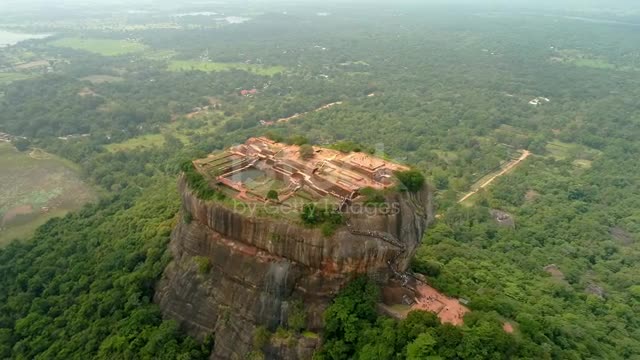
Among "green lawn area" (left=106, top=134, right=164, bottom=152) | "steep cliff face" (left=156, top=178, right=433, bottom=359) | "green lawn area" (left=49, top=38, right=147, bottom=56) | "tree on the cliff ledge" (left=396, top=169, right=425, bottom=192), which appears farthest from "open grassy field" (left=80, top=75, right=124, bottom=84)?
"tree on the cliff ledge" (left=396, top=169, right=425, bottom=192)

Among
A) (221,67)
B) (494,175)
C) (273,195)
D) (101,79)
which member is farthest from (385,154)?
(221,67)

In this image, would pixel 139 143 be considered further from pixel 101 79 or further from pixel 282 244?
pixel 282 244

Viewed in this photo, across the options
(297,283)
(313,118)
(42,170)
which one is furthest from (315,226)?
(313,118)

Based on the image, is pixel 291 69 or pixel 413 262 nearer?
pixel 413 262

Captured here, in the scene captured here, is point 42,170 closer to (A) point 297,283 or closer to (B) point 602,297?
(A) point 297,283

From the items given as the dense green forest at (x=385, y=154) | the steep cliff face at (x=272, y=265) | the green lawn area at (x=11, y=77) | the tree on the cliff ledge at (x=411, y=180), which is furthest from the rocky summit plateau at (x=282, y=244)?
the green lawn area at (x=11, y=77)

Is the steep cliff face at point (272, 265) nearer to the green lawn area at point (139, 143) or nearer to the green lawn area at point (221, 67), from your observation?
the green lawn area at point (139, 143)

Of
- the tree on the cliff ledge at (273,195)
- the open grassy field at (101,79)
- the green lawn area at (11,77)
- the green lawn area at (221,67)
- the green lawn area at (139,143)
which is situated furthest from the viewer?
the green lawn area at (221,67)

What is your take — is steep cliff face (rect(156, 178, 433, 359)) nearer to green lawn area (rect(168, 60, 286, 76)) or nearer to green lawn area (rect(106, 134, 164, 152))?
green lawn area (rect(106, 134, 164, 152))
